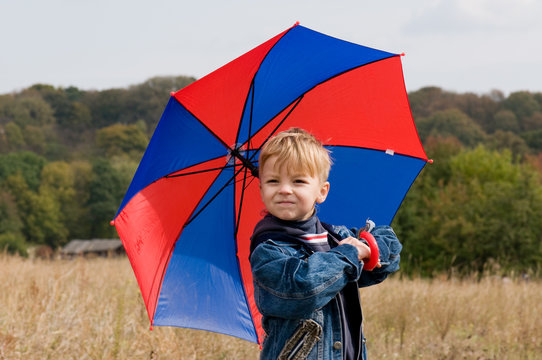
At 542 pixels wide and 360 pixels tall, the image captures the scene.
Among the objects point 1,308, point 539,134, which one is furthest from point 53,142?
point 1,308

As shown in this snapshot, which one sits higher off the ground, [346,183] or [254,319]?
[346,183]

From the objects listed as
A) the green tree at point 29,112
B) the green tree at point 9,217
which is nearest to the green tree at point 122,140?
the green tree at point 29,112

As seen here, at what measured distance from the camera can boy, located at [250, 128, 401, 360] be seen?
6.93 ft

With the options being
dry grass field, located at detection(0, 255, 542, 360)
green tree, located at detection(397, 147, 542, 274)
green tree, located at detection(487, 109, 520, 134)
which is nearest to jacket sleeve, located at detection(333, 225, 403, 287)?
dry grass field, located at detection(0, 255, 542, 360)

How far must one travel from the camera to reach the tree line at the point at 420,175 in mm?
31609

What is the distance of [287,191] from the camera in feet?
7.25

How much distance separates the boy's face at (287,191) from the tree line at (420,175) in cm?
1335

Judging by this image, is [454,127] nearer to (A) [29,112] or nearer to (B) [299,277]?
(A) [29,112]

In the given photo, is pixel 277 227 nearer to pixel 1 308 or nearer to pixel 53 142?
pixel 1 308

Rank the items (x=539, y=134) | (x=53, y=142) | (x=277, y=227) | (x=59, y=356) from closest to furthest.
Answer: (x=277, y=227) → (x=59, y=356) → (x=539, y=134) → (x=53, y=142)

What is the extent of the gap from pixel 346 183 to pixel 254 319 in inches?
33.2

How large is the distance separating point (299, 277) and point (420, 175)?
39752 millimetres

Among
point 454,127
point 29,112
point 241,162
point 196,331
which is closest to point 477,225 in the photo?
point 196,331

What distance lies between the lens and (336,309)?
227 centimetres
